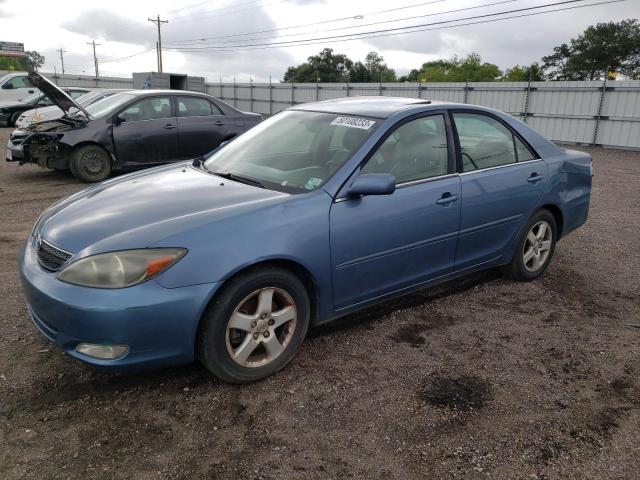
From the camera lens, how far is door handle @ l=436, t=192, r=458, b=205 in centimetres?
354

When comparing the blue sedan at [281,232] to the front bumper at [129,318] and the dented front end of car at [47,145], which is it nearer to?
the front bumper at [129,318]

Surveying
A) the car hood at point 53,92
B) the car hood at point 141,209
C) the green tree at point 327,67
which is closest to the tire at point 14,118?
the car hood at point 53,92

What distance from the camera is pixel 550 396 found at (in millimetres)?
2891

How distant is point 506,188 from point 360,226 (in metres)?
1.55

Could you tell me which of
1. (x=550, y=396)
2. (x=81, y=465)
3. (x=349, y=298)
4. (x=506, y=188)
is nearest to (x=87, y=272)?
(x=81, y=465)

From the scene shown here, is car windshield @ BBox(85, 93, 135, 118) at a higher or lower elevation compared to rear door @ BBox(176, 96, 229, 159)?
higher

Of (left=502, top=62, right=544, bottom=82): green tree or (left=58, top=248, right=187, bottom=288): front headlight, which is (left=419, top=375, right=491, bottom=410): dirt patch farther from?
(left=502, top=62, right=544, bottom=82): green tree

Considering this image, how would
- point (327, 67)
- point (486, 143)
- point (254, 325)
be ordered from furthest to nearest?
point (327, 67) < point (486, 143) < point (254, 325)

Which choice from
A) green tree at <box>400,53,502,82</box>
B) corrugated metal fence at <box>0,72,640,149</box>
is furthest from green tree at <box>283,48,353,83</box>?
corrugated metal fence at <box>0,72,640,149</box>

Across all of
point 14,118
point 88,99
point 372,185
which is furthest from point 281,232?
point 14,118

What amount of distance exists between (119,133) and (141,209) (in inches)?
244

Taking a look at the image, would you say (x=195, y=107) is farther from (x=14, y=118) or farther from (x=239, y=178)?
(x=14, y=118)

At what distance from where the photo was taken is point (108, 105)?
28.9 feet

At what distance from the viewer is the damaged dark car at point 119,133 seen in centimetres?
817
